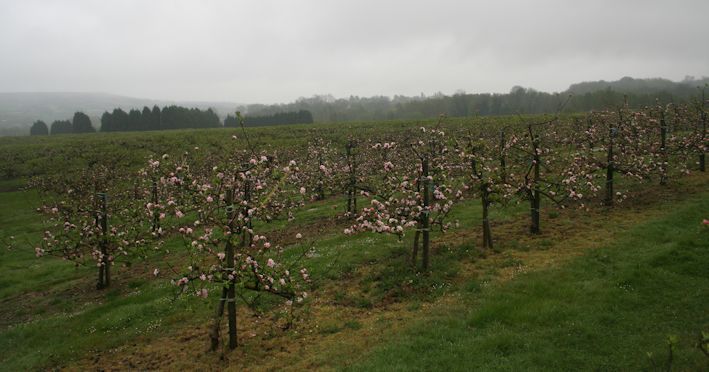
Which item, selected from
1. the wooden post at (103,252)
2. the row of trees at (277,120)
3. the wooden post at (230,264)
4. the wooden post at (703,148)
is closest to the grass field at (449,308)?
the wooden post at (230,264)

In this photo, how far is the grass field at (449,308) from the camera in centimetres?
1070

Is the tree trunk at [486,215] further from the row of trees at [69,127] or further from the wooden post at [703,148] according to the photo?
the row of trees at [69,127]

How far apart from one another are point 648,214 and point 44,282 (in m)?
31.0

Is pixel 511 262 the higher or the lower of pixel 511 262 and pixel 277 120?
the lower

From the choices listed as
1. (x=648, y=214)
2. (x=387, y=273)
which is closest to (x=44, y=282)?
(x=387, y=273)

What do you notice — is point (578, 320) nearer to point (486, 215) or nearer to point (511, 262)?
point (511, 262)

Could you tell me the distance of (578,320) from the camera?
11477 millimetres

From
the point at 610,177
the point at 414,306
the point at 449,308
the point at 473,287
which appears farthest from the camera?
the point at 610,177

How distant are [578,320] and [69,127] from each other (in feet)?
580

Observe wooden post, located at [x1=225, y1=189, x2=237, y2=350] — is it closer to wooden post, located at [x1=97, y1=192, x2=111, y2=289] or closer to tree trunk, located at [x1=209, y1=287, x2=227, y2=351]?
tree trunk, located at [x1=209, y1=287, x2=227, y2=351]

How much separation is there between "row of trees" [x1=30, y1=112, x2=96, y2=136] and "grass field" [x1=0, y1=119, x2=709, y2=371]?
132 m

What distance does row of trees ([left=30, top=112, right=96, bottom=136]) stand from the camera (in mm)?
134750

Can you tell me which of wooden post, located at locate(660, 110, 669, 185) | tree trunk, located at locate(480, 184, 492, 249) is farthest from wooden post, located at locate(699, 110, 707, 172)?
tree trunk, located at locate(480, 184, 492, 249)

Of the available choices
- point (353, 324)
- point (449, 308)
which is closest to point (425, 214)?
point (449, 308)
